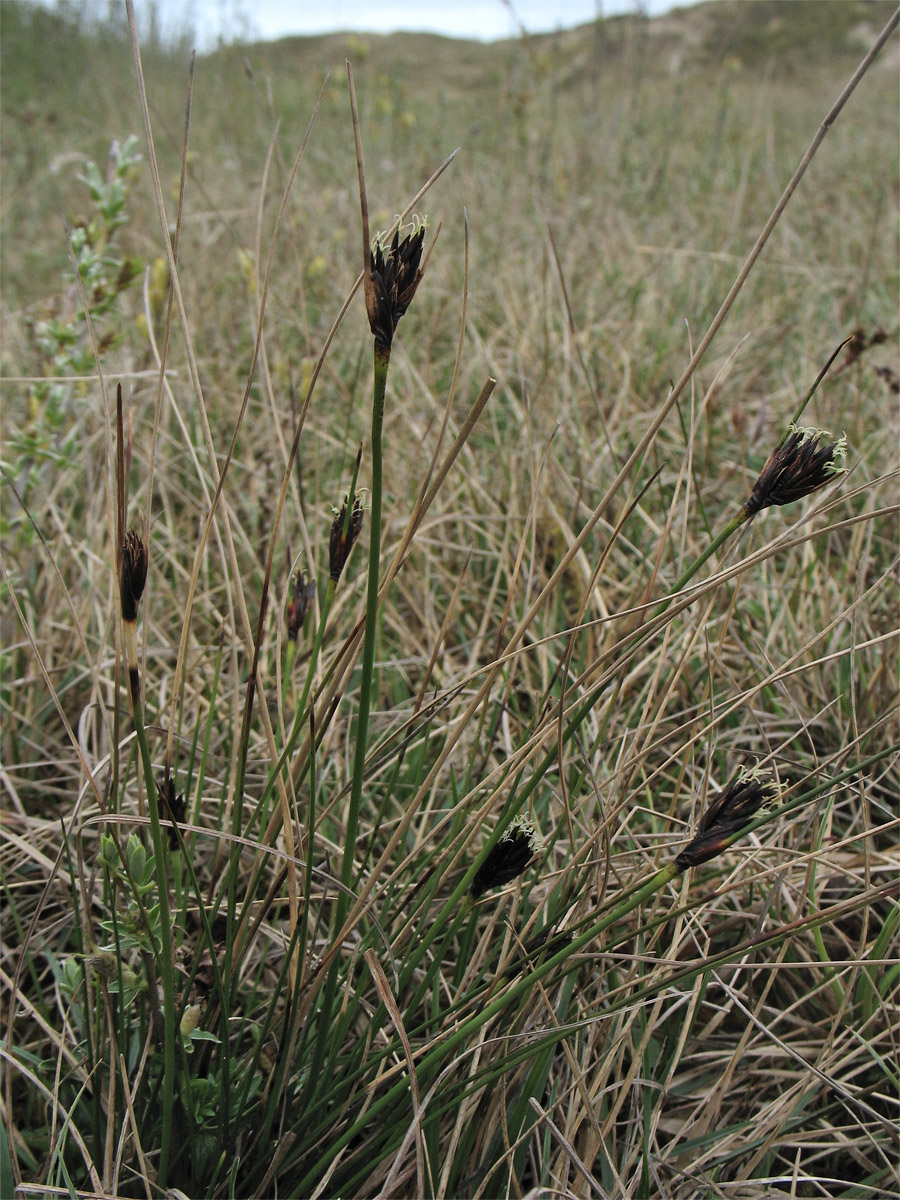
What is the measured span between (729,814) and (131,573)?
0.47 meters

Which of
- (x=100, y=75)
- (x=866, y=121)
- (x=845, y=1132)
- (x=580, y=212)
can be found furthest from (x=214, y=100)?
(x=845, y=1132)

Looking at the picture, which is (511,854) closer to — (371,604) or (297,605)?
(371,604)

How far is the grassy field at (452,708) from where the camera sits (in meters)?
0.72

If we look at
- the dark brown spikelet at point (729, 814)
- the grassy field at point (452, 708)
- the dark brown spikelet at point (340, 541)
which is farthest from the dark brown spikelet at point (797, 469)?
the dark brown spikelet at point (340, 541)

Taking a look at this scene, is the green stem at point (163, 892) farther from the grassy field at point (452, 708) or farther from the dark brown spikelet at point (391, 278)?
the dark brown spikelet at point (391, 278)

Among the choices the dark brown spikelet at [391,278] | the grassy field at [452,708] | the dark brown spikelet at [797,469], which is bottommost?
the grassy field at [452,708]

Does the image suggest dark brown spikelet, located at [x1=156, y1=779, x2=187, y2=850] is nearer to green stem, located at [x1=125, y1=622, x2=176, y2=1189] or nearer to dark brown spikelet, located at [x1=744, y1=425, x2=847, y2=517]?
green stem, located at [x1=125, y1=622, x2=176, y2=1189]

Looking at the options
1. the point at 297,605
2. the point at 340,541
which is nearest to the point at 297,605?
the point at 297,605

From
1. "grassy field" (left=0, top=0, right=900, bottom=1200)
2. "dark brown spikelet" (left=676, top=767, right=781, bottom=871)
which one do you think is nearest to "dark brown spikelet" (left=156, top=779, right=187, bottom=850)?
"grassy field" (left=0, top=0, right=900, bottom=1200)

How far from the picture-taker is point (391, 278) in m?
0.50

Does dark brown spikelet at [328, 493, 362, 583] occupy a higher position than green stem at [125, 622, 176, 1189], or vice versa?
dark brown spikelet at [328, 493, 362, 583]

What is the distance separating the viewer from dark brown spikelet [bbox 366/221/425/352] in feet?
1.62

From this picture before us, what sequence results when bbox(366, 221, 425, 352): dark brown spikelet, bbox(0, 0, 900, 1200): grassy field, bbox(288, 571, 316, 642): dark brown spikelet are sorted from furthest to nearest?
bbox(288, 571, 316, 642): dark brown spikelet → bbox(0, 0, 900, 1200): grassy field → bbox(366, 221, 425, 352): dark brown spikelet

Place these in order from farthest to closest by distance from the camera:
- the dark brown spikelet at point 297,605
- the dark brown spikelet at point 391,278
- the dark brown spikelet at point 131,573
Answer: the dark brown spikelet at point 297,605, the dark brown spikelet at point 131,573, the dark brown spikelet at point 391,278
